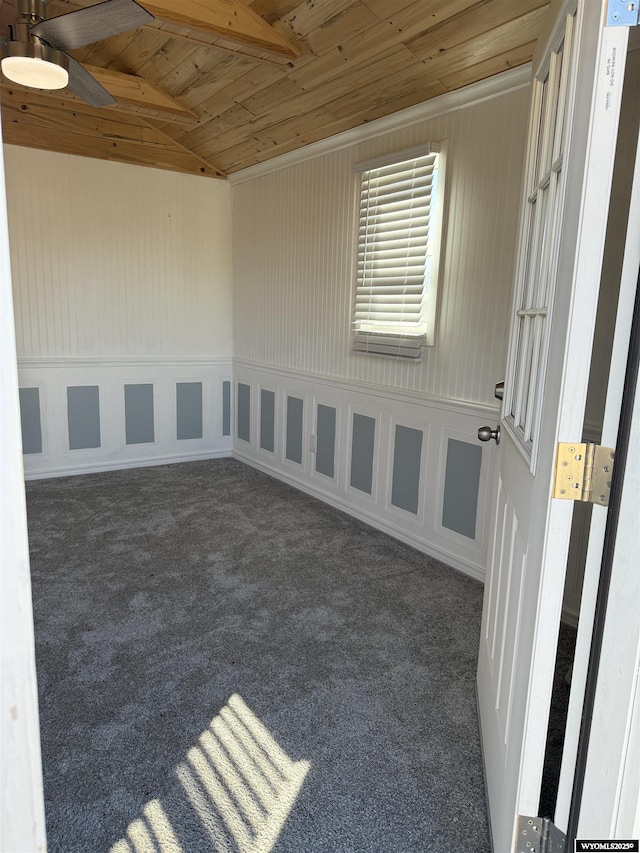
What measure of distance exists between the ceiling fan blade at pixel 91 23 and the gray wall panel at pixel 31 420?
116 inches

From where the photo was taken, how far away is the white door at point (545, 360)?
1.00m

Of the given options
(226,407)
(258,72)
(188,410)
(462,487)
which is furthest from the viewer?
(226,407)

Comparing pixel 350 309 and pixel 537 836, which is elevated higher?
pixel 350 309

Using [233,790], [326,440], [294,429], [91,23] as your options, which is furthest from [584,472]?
[294,429]

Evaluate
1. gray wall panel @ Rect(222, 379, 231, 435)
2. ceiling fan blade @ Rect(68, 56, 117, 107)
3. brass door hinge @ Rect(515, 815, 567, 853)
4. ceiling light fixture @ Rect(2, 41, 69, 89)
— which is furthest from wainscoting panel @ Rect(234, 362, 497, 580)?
ceiling light fixture @ Rect(2, 41, 69, 89)

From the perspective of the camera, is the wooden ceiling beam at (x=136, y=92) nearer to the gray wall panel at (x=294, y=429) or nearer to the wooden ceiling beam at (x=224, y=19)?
the wooden ceiling beam at (x=224, y=19)

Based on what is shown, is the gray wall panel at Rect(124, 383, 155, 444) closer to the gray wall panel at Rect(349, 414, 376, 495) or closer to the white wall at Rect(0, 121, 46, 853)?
the gray wall panel at Rect(349, 414, 376, 495)

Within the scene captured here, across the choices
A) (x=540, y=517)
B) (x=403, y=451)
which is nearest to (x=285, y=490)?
(x=403, y=451)

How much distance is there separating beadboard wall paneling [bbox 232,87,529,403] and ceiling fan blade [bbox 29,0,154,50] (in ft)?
5.61

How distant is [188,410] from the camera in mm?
5430

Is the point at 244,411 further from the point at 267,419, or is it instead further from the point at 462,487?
the point at 462,487

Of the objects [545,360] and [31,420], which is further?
[31,420]

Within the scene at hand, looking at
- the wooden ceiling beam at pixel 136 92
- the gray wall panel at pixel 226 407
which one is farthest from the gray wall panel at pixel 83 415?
the wooden ceiling beam at pixel 136 92

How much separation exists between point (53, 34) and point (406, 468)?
9.12 feet
